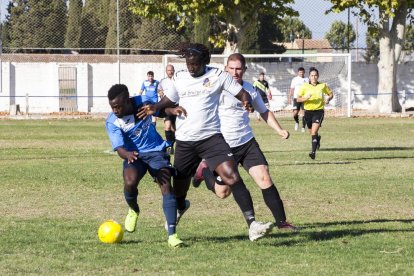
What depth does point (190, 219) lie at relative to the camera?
11.3 metres

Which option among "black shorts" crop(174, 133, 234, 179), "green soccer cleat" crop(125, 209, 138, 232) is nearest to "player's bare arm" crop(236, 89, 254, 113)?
"black shorts" crop(174, 133, 234, 179)

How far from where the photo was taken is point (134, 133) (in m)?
9.50

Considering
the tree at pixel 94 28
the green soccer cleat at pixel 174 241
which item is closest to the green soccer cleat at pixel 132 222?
the green soccer cleat at pixel 174 241

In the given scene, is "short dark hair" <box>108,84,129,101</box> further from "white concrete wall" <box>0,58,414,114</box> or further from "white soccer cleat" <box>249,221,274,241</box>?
"white concrete wall" <box>0,58,414,114</box>

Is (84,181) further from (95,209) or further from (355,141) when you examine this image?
(355,141)

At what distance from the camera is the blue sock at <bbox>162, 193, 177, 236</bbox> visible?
9.11 metres

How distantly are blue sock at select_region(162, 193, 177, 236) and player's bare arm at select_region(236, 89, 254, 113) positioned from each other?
114cm

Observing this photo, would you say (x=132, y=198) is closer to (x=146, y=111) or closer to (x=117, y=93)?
(x=146, y=111)

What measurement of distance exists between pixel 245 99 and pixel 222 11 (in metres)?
32.0

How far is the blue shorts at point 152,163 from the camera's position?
372 inches

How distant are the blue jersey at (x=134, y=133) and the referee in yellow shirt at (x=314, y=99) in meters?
10.8

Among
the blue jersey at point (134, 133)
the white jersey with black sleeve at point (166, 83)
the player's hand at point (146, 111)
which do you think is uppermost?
the white jersey with black sleeve at point (166, 83)

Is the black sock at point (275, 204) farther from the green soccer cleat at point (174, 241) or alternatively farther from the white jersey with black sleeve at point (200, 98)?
the green soccer cleat at point (174, 241)

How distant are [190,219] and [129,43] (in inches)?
1410
